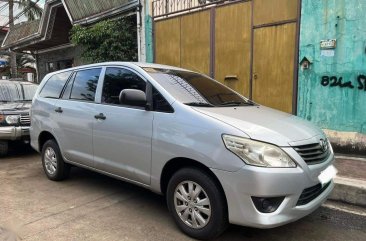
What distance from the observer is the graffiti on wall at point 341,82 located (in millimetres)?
6465

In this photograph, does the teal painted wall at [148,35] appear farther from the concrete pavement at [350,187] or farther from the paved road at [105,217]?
the concrete pavement at [350,187]

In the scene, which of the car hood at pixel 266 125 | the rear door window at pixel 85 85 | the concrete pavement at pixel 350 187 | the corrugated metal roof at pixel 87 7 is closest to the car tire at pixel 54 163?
the rear door window at pixel 85 85

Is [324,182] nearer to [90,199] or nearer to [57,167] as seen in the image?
[90,199]

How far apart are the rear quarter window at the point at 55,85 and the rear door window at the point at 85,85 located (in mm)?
344

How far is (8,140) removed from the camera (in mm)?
7484

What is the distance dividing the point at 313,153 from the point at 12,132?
5860 millimetres

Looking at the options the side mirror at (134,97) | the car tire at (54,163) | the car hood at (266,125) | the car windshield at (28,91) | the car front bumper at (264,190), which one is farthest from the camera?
the car windshield at (28,91)

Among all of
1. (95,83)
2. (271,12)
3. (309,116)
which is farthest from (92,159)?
(271,12)

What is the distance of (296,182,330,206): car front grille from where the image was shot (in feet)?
11.1

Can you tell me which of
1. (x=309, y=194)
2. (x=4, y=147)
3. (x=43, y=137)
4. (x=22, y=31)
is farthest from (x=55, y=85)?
(x=22, y=31)

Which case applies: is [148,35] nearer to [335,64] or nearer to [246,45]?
[246,45]

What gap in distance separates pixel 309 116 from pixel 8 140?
586 cm

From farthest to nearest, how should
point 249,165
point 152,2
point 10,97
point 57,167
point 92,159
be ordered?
point 152,2, point 10,97, point 57,167, point 92,159, point 249,165

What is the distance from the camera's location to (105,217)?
4258mm
